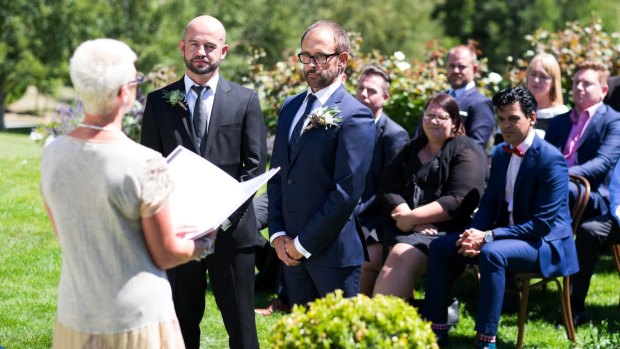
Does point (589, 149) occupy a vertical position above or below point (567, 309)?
above

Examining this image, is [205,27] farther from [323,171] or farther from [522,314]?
[522,314]

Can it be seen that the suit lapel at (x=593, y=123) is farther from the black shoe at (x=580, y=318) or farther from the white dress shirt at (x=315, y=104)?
the white dress shirt at (x=315, y=104)

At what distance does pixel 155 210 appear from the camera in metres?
3.08

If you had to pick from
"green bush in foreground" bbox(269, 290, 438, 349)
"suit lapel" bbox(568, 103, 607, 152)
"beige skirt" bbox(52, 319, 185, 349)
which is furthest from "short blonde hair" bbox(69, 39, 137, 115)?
"suit lapel" bbox(568, 103, 607, 152)

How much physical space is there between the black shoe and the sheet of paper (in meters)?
3.71

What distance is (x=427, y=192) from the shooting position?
651 centimetres

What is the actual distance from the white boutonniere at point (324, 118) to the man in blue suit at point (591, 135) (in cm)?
320

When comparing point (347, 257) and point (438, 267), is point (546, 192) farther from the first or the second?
point (347, 257)

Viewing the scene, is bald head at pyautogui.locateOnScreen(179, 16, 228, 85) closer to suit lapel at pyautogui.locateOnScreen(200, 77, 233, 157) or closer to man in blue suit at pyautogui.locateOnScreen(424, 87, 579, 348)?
suit lapel at pyautogui.locateOnScreen(200, 77, 233, 157)

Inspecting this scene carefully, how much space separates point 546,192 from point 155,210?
349 centimetres

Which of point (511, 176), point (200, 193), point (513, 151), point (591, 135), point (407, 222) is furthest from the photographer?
point (591, 135)

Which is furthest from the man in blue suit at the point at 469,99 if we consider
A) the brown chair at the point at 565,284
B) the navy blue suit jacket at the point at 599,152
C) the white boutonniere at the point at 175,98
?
the white boutonniere at the point at 175,98

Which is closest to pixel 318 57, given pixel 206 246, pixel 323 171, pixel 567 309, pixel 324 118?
pixel 324 118

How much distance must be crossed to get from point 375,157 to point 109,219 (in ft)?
13.3
